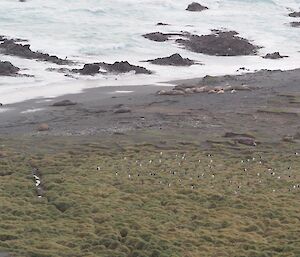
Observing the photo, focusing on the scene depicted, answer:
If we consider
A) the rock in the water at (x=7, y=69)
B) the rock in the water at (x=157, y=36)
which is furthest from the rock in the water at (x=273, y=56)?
the rock in the water at (x=7, y=69)

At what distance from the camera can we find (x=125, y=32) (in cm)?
5447

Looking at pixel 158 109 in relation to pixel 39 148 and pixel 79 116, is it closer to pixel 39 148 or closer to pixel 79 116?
pixel 79 116

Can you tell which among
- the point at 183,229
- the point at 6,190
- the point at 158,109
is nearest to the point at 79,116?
the point at 158,109

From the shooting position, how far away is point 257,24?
207 feet

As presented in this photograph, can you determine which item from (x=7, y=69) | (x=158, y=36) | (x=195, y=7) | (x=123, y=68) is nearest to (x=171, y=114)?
(x=123, y=68)

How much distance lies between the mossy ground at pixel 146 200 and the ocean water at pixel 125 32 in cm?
1096

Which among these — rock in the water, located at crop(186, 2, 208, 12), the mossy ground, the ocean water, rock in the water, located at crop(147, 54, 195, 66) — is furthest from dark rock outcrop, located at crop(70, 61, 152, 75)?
rock in the water, located at crop(186, 2, 208, 12)

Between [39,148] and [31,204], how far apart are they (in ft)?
21.6

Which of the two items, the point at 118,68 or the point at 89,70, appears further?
the point at 118,68

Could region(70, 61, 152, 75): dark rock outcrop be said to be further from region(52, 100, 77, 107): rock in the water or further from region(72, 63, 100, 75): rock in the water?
region(52, 100, 77, 107): rock in the water

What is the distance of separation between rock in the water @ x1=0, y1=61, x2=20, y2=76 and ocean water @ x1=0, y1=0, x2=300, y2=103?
804mm

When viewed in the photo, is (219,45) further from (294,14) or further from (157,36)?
(294,14)

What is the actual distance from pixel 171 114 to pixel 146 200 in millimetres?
11748

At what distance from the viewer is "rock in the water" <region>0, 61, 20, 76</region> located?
3731 centimetres
